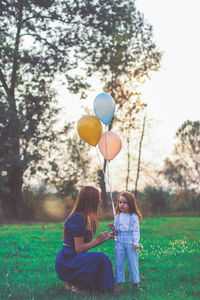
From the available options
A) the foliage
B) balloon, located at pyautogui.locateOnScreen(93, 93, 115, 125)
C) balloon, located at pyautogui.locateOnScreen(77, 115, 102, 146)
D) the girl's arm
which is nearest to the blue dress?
the girl's arm

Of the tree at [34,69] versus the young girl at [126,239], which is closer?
the young girl at [126,239]

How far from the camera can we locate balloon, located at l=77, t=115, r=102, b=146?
6020 mm

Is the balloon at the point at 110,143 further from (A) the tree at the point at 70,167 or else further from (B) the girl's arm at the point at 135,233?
(A) the tree at the point at 70,167

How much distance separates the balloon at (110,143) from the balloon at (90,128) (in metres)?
0.17

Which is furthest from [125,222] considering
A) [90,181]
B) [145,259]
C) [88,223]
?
[90,181]

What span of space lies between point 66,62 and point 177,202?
11896 millimetres

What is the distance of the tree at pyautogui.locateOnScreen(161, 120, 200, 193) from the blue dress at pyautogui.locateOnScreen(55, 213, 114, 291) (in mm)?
36537

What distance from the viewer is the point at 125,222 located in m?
4.96

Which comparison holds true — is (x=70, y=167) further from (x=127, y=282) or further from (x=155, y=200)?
(x=127, y=282)

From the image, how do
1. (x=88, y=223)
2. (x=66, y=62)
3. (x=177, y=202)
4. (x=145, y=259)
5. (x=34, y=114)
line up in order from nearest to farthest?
1. (x=88, y=223)
2. (x=145, y=259)
3. (x=34, y=114)
4. (x=66, y=62)
5. (x=177, y=202)

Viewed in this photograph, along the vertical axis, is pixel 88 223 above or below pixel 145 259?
above

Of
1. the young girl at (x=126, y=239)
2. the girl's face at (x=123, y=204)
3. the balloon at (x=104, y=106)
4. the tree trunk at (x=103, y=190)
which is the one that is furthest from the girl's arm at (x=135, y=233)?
the tree trunk at (x=103, y=190)

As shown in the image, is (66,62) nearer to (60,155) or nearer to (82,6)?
(82,6)

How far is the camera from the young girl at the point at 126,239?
4898 mm
